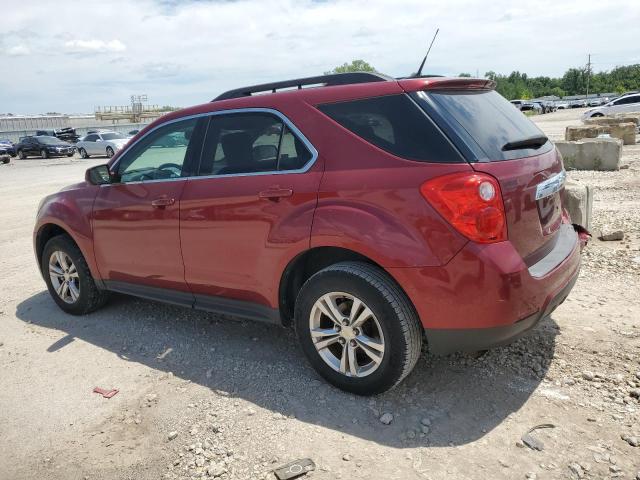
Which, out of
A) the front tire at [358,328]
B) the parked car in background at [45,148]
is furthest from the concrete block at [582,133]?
the parked car in background at [45,148]

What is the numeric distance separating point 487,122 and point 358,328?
55.7 inches

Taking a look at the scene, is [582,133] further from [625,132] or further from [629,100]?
[629,100]

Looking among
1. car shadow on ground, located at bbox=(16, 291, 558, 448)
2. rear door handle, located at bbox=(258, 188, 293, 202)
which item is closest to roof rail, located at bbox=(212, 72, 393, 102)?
rear door handle, located at bbox=(258, 188, 293, 202)

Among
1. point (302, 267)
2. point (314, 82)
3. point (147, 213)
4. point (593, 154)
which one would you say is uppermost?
point (314, 82)

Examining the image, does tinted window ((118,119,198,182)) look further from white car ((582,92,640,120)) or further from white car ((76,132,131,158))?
white car ((582,92,640,120))

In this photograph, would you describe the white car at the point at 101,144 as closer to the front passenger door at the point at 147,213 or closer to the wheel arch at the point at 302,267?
the front passenger door at the point at 147,213

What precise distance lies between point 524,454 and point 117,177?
12.0 ft

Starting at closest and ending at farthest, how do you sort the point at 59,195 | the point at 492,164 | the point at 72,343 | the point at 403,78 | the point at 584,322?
the point at 492,164 < the point at 403,78 < the point at 584,322 < the point at 72,343 < the point at 59,195

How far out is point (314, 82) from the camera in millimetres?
3562

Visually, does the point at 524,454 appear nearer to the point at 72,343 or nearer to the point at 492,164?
the point at 492,164

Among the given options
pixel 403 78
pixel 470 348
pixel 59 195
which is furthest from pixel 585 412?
pixel 59 195

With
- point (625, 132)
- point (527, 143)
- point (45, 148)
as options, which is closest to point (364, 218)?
point (527, 143)

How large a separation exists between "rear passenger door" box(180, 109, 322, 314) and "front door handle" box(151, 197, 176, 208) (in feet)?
0.41

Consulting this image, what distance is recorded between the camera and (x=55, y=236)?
517 cm
